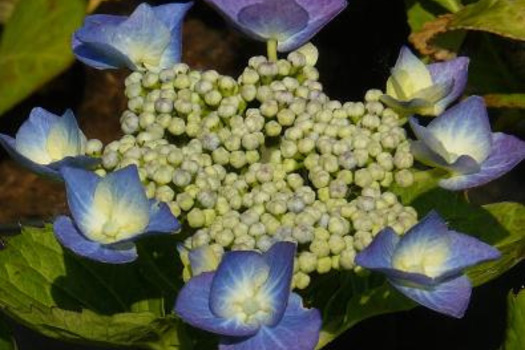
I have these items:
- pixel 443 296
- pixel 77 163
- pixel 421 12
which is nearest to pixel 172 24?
pixel 77 163

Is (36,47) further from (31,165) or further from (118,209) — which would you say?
(118,209)

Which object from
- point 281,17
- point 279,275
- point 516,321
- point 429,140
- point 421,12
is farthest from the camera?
point 421,12

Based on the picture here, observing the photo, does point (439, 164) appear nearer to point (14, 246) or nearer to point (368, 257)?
point (368, 257)

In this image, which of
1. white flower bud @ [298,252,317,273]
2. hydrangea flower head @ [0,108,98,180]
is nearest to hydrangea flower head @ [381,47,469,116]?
white flower bud @ [298,252,317,273]

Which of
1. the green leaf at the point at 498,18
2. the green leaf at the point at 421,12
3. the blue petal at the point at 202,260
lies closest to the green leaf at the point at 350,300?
the blue petal at the point at 202,260

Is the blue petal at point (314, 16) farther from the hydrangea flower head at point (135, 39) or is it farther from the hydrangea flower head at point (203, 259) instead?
the hydrangea flower head at point (203, 259)

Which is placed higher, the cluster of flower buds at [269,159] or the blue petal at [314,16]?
the blue petal at [314,16]
